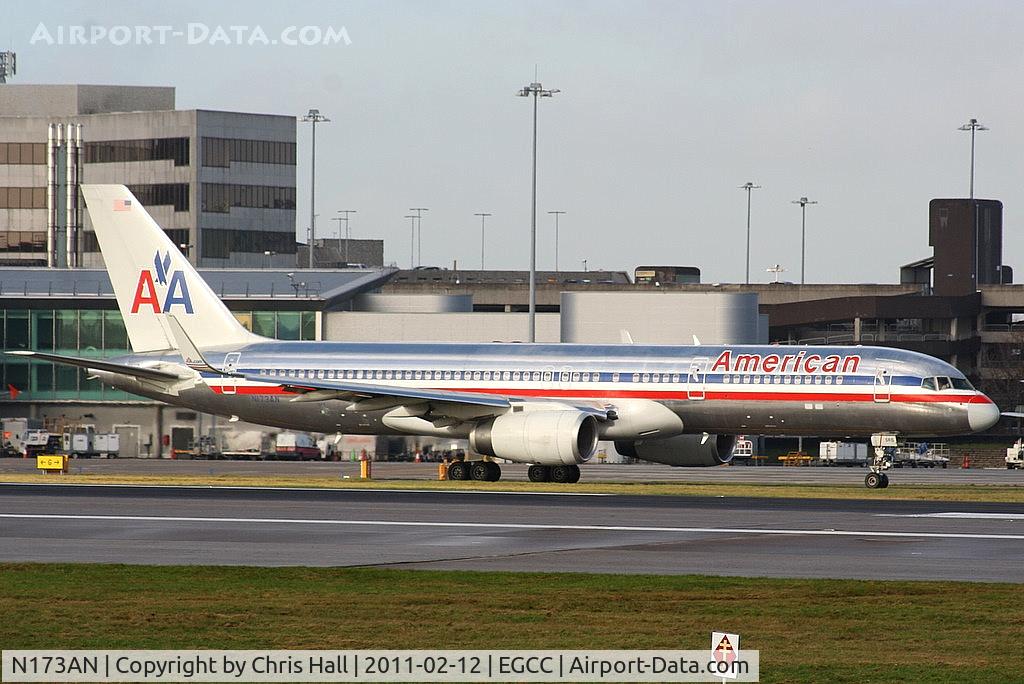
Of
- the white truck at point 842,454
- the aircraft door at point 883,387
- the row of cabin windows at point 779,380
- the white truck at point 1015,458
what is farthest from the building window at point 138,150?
the aircraft door at point 883,387

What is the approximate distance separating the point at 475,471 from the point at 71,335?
45623 millimetres

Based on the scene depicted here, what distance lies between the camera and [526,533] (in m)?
31.5

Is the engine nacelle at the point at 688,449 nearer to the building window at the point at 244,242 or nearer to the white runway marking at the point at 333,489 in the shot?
the white runway marking at the point at 333,489

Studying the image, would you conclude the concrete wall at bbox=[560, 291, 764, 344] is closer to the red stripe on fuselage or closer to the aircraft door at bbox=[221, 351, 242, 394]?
the aircraft door at bbox=[221, 351, 242, 394]

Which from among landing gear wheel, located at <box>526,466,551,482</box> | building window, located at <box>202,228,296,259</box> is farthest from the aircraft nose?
building window, located at <box>202,228,296,259</box>

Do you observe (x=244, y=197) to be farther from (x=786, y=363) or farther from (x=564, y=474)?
(x=786, y=363)

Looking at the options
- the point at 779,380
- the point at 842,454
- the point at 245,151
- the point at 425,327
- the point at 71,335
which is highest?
the point at 245,151

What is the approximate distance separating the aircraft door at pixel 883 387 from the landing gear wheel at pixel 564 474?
9.65m

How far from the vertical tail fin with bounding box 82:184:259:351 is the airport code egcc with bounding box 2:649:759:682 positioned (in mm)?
40630

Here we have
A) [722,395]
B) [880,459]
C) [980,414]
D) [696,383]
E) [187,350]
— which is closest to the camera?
[980,414]

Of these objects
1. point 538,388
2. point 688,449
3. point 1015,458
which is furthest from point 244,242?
point 688,449

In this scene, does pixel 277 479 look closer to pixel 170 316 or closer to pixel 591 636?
pixel 170 316

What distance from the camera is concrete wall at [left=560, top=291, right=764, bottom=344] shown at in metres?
91.5

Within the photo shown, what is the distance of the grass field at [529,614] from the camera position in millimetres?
17375
